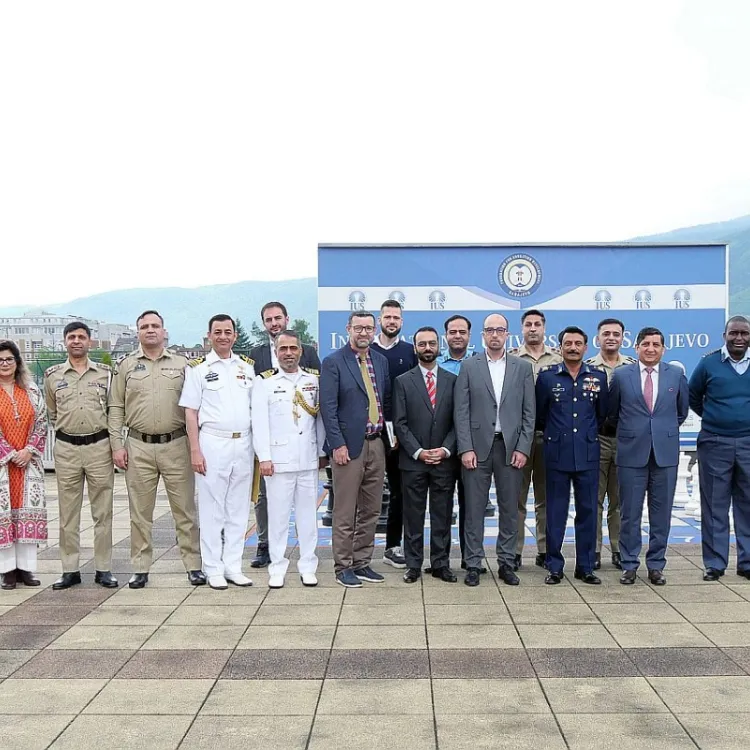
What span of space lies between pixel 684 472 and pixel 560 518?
3.37 m

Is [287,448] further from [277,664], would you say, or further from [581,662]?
[581,662]

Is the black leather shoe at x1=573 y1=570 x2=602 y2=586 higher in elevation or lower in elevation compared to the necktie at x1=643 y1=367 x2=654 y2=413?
lower

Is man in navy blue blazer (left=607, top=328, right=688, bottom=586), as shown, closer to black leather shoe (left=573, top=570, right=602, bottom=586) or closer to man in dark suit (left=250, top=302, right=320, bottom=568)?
black leather shoe (left=573, top=570, right=602, bottom=586)

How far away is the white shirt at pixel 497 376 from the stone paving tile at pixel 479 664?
1.60 m

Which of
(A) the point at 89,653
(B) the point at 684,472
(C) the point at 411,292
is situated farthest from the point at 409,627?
(B) the point at 684,472

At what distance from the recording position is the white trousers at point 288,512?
4930mm

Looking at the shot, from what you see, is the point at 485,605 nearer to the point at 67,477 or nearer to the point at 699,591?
the point at 699,591

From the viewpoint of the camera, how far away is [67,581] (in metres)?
4.96

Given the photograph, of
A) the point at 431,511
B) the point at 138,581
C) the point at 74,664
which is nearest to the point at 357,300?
the point at 431,511

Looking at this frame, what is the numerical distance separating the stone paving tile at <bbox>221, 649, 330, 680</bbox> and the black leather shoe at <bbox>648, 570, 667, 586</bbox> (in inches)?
90.1

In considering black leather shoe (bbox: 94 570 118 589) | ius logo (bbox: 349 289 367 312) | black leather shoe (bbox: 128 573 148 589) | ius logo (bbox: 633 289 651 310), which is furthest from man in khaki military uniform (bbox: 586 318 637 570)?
black leather shoe (bbox: 94 570 118 589)

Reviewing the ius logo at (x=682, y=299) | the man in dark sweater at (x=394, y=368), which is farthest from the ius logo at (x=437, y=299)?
the ius logo at (x=682, y=299)

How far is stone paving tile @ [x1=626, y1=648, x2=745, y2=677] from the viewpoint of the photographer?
3.39 m

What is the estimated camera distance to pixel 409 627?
4.06 m
